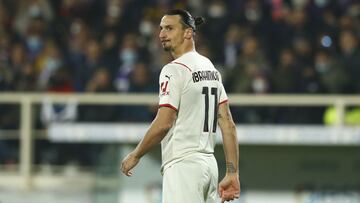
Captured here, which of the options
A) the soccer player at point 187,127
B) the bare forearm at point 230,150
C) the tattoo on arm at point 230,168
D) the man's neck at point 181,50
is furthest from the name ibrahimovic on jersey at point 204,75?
the tattoo on arm at point 230,168

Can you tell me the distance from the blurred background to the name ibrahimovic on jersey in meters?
5.34

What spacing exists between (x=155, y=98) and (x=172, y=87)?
20.9 ft

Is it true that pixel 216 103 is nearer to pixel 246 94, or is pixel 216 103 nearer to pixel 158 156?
pixel 158 156

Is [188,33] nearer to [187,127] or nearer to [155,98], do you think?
[187,127]

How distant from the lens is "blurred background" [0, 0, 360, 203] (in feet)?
35.8

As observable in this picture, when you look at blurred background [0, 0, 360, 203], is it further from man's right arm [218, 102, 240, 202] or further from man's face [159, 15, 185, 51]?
man's face [159, 15, 185, 51]

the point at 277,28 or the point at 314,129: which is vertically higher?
the point at 277,28

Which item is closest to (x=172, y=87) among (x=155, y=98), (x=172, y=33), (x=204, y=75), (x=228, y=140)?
(x=204, y=75)

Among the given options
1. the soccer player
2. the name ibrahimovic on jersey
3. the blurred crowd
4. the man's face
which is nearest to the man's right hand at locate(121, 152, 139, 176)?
the soccer player

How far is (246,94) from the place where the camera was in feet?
38.9

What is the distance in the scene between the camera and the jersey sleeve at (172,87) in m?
5.22

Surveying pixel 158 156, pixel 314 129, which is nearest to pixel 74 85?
pixel 158 156

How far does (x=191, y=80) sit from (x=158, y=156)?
18.8ft

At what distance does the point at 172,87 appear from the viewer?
5.22 m
